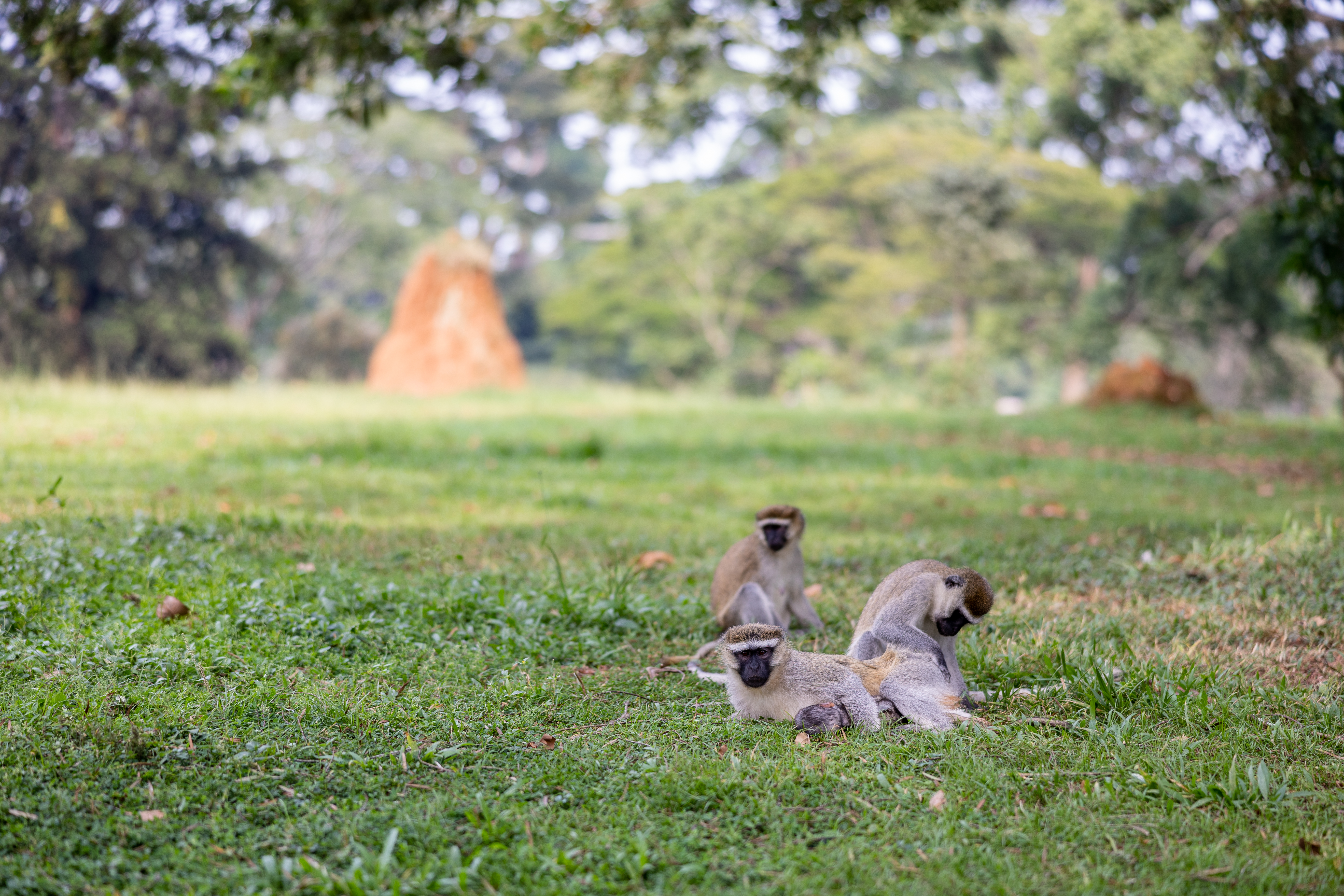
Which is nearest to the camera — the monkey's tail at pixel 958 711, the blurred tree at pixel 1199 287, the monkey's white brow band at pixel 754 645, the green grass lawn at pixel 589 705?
the green grass lawn at pixel 589 705

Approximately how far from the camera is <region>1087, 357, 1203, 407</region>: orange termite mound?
1723 centimetres

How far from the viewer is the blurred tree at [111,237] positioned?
65.9 feet

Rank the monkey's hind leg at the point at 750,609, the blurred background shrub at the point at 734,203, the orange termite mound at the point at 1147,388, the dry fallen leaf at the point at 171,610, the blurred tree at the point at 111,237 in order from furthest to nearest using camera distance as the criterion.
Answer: the blurred tree at the point at 111,237 → the orange termite mound at the point at 1147,388 → the blurred background shrub at the point at 734,203 → the monkey's hind leg at the point at 750,609 → the dry fallen leaf at the point at 171,610

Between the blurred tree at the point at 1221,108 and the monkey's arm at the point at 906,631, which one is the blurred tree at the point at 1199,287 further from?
the monkey's arm at the point at 906,631

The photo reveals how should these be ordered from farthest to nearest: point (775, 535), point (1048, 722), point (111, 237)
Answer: point (111, 237) → point (775, 535) → point (1048, 722)

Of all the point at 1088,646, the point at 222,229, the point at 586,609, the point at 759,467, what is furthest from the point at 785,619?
the point at 222,229

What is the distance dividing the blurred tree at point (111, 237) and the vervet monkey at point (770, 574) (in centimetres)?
1741

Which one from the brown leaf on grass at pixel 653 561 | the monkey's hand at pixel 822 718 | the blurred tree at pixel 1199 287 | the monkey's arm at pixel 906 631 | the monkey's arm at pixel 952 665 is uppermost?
the blurred tree at pixel 1199 287

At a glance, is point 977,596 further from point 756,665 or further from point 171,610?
point 171,610

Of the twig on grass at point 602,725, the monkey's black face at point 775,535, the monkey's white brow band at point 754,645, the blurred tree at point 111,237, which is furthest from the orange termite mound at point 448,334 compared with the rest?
the monkey's white brow band at point 754,645

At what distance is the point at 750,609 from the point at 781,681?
0.95 m

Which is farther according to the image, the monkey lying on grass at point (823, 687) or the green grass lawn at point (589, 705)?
the monkey lying on grass at point (823, 687)

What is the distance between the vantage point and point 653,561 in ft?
20.4

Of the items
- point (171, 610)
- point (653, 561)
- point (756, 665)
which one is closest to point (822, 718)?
point (756, 665)
